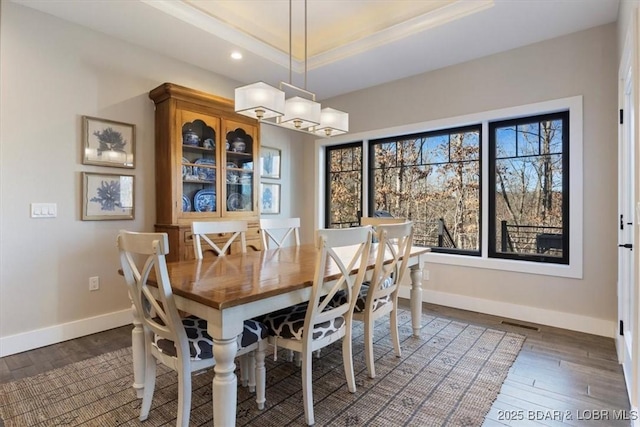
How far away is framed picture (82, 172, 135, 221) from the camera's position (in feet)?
9.45

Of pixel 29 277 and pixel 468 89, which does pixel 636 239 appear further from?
pixel 29 277

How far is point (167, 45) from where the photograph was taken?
3.19 metres

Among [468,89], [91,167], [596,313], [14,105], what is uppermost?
[468,89]

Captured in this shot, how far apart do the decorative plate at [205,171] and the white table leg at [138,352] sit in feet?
6.00

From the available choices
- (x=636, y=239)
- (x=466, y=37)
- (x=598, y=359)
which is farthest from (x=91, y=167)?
(x=598, y=359)

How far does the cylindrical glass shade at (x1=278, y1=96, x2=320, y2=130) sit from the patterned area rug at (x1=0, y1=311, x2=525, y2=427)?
5.58ft

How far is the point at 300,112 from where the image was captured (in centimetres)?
236

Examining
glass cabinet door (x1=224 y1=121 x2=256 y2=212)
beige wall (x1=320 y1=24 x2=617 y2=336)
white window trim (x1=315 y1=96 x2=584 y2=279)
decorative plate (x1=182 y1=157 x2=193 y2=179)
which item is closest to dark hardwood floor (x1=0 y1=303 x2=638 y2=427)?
beige wall (x1=320 y1=24 x2=617 y2=336)

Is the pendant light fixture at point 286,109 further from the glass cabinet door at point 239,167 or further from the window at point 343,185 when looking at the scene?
the window at point 343,185

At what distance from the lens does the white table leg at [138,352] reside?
5.94ft

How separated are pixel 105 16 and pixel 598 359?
4535mm

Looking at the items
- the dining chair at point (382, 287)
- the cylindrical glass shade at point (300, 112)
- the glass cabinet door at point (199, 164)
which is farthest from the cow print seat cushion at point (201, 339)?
the glass cabinet door at point (199, 164)

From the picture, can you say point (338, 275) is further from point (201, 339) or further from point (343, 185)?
point (343, 185)

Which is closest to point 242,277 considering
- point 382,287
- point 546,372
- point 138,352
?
point 138,352
